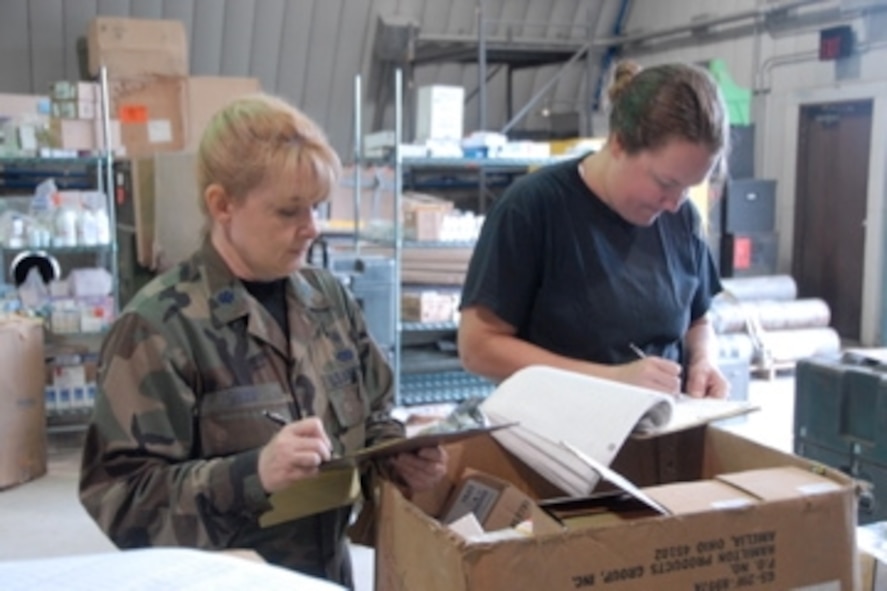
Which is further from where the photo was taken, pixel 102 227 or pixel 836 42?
pixel 836 42

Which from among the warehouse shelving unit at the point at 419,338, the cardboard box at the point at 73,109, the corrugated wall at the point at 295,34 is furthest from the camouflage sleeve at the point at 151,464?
the corrugated wall at the point at 295,34

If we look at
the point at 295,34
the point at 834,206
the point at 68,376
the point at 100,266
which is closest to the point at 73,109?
the point at 100,266

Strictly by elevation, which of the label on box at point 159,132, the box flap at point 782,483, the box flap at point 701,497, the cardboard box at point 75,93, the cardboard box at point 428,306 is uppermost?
the cardboard box at point 75,93

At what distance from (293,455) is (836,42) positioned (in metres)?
6.94

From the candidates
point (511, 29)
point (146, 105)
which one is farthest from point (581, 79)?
point (146, 105)

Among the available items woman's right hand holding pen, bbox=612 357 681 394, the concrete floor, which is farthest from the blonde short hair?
the concrete floor

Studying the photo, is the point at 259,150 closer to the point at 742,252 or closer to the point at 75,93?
the point at 75,93

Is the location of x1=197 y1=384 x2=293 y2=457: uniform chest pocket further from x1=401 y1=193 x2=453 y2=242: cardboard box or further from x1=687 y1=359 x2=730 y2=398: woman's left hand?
x1=401 y1=193 x2=453 y2=242: cardboard box

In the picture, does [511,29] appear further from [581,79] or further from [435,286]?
[435,286]

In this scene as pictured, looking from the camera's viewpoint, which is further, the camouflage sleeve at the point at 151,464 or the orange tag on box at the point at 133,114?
the orange tag on box at the point at 133,114

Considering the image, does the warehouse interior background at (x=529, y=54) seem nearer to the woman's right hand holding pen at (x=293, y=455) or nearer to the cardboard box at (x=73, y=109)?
the cardboard box at (x=73, y=109)

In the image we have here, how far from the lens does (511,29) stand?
28.7ft

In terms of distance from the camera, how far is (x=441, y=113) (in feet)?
17.7

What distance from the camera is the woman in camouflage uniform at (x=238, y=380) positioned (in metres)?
1.26
